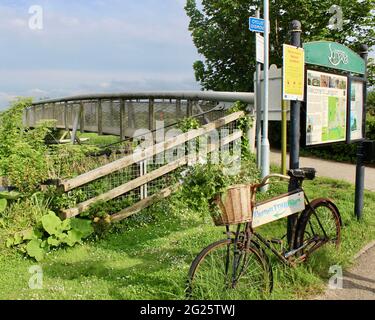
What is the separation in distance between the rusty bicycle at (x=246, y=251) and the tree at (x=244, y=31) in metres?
12.7

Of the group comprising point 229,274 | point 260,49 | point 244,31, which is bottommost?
point 229,274

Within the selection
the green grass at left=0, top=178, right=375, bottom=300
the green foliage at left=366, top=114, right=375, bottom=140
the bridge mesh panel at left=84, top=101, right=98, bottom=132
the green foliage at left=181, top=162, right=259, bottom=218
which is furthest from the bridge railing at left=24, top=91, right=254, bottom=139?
the green foliage at left=366, top=114, right=375, bottom=140

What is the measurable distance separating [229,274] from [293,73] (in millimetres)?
2168

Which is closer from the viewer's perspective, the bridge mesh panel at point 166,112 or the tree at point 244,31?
the bridge mesh panel at point 166,112

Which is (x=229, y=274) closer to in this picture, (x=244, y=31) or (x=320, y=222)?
(x=320, y=222)

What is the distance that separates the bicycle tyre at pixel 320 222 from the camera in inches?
163

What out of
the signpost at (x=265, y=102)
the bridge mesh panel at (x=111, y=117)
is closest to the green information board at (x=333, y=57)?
the signpost at (x=265, y=102)

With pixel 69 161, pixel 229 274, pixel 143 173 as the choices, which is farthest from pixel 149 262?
pixel 69 161

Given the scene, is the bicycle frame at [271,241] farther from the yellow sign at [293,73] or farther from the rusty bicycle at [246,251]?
the yellow sign at [293,73]

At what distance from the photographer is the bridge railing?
29.2ft

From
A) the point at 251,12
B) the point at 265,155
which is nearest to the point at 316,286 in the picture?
the point at 265,155

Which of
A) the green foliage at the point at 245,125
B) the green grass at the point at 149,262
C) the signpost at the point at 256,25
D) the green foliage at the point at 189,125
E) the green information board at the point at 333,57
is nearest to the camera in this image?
the green grass at the point at 149,262

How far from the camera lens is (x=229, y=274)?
11.4 feet

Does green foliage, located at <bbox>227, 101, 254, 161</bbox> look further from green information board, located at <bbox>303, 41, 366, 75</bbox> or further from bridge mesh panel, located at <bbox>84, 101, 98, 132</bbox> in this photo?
bridge mesh panel, located at <bbox>84, 101, 98, 132</bbox>
